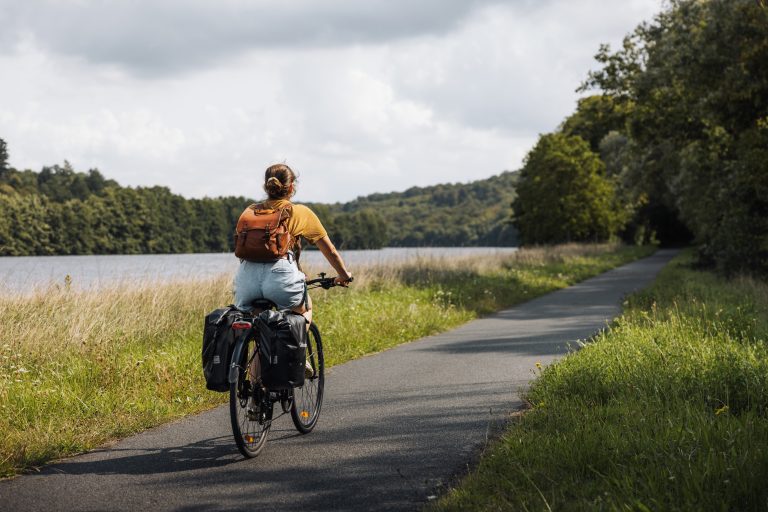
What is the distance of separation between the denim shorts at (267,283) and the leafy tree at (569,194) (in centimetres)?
5620

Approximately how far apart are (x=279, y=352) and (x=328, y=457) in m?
0.85

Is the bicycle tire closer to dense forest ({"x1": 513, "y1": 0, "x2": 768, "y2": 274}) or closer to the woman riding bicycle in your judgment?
the woman riding bicycle

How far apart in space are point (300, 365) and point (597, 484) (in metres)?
2.22

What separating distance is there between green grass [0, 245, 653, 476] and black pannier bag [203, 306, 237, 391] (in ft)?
4.46

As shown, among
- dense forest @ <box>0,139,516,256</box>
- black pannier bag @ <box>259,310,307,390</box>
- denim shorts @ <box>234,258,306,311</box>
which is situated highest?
dense forest @ <box>0,139,516,256</box>

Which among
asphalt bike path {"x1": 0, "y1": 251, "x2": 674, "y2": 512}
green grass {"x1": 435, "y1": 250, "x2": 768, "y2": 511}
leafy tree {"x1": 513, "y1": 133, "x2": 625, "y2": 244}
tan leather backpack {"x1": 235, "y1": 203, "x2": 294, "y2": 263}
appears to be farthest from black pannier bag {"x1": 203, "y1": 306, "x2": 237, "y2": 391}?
leafy tree {"x1": 513, "y1": 133, "x2": 625, "y2": 244}

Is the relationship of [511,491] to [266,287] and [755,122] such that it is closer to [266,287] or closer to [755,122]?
[266,287]

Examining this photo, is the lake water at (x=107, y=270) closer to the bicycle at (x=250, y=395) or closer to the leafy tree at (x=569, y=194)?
the bicycle at (x=250, y=395)

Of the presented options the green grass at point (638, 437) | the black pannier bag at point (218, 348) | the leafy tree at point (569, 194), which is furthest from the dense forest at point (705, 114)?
the leafy tree at point (569, 194)

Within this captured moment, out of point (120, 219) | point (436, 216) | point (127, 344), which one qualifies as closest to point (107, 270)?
point (127, 344)

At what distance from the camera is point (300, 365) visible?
5211 millimetres

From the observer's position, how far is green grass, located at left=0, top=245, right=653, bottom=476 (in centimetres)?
591

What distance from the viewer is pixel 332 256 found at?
564 cm

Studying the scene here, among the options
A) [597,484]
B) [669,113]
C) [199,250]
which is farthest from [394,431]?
[199,250]
